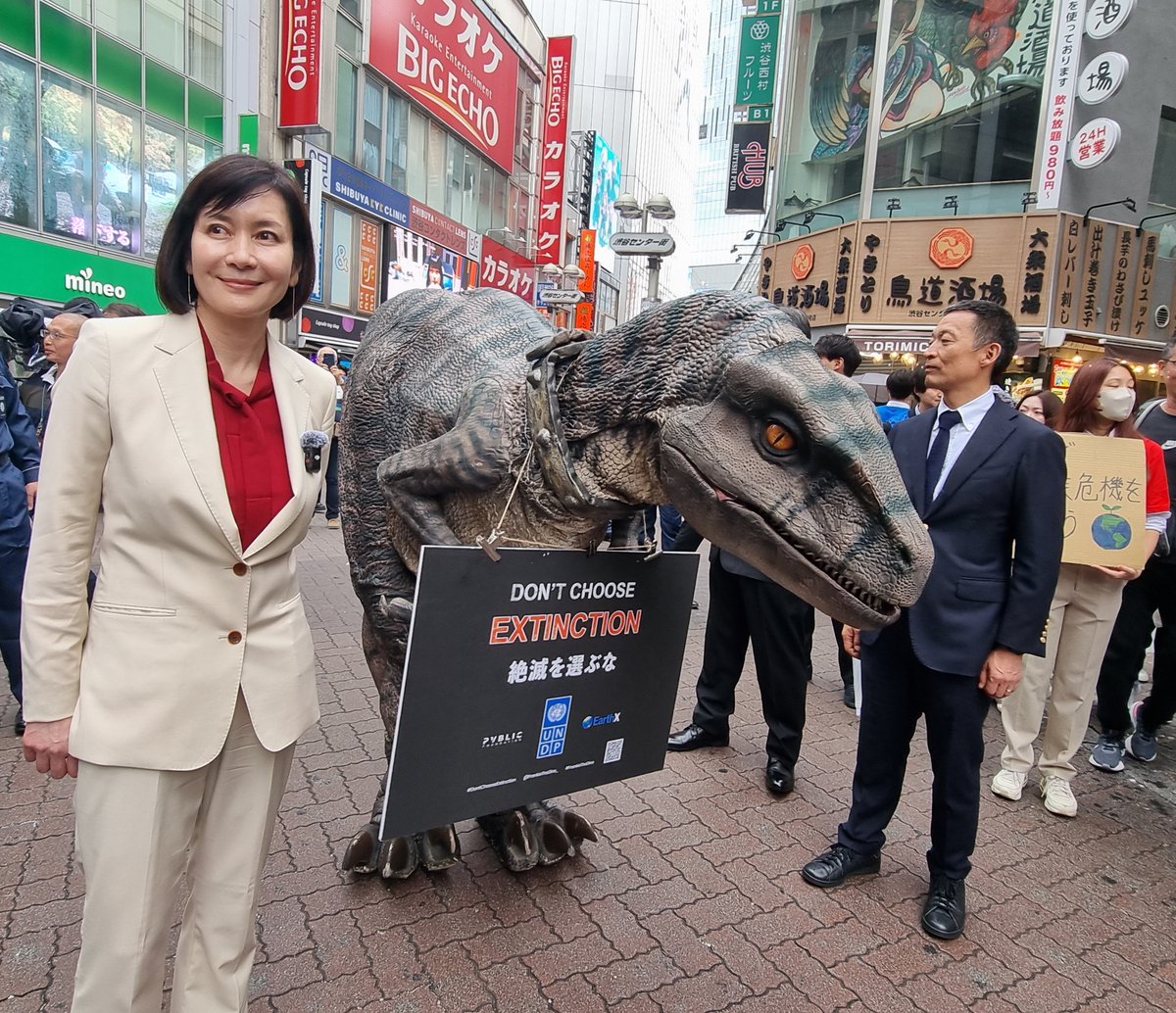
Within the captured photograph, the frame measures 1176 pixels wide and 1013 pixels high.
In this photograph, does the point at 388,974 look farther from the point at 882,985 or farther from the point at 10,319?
the point at 10,319

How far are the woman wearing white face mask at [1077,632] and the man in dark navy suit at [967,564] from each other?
4.34ft

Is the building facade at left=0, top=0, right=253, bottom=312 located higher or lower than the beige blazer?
higher

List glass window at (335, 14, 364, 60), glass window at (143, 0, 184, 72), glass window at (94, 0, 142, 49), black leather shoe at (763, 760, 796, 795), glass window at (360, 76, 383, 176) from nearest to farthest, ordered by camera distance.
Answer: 1. black leather shoe at (763, 760, 796, 795)
2. glass window at (94, 0, 142, 49)
3. glass window at (143, 0, 184, 72)
4. glass window at (335, 14, 364, 60)
5. glass window at (360, 76, 383, 176)

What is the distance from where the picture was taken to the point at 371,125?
1611 centimetres

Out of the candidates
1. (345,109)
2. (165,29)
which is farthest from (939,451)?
(345,109)

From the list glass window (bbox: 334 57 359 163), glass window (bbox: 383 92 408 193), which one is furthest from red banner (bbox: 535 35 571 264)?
glass window (bbox: 334 57 359 163)

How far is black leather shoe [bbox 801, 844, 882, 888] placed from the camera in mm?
2777

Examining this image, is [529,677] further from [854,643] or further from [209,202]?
[854,643]

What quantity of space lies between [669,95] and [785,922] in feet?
209

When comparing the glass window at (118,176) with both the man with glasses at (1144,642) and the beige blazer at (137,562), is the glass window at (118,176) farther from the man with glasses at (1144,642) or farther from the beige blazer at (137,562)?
the man with glasses at (1144,642)

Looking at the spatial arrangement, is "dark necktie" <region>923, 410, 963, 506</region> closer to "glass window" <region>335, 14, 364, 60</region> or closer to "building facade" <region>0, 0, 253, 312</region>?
"building facade" <region>0, 0, 253, 312</region>

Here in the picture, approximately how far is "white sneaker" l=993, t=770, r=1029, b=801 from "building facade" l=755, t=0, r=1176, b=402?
408 inches

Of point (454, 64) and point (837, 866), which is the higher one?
point (454, 64)

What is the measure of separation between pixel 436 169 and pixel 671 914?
64.3 feet
